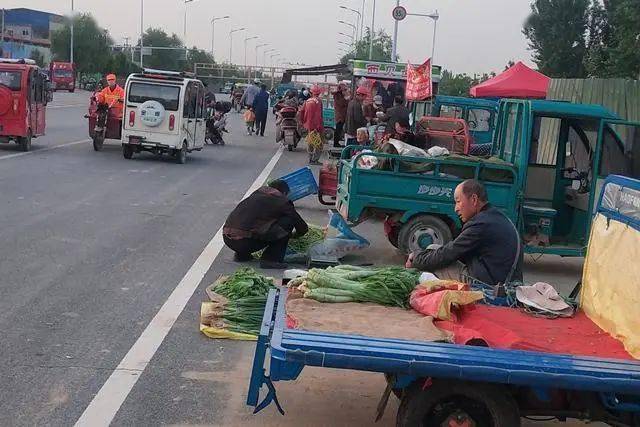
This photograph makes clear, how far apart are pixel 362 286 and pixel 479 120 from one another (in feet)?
49.1

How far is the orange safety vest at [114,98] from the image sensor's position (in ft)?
71.7

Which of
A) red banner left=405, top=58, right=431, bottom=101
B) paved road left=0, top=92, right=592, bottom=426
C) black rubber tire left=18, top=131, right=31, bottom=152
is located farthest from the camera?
black rubber tire left=18, top=131, right=31, bottom=152

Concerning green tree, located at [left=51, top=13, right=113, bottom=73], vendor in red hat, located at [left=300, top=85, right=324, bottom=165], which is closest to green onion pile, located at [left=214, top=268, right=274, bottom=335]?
vendor in red hat, located at [left=300, top=85, right=324, bottom=165]

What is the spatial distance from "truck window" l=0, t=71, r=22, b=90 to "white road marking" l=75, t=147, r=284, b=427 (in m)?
12.0

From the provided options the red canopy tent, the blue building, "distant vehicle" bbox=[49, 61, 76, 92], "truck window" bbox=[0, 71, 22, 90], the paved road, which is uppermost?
the blue building

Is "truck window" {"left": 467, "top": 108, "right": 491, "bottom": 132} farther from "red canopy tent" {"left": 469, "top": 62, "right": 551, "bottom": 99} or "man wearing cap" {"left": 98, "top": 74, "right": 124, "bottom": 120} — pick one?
"man wearing cap" {"left": 98, "top": 74, "right": 124, "bottom": 120}

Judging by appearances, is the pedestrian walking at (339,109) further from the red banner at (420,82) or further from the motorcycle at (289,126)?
the red banner at (420,82)

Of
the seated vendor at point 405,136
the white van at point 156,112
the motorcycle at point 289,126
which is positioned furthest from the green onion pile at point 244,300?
the motorcycle at point 289,126

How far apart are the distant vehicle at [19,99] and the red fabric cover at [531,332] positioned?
54.8 ft

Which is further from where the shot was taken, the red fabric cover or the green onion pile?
the green onion pile

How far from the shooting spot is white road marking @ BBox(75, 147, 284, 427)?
5.40 metres

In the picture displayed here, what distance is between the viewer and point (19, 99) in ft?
66.6

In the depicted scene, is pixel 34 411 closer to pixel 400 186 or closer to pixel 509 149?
pixel 400 186

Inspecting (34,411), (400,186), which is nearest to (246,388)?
(34,411)
